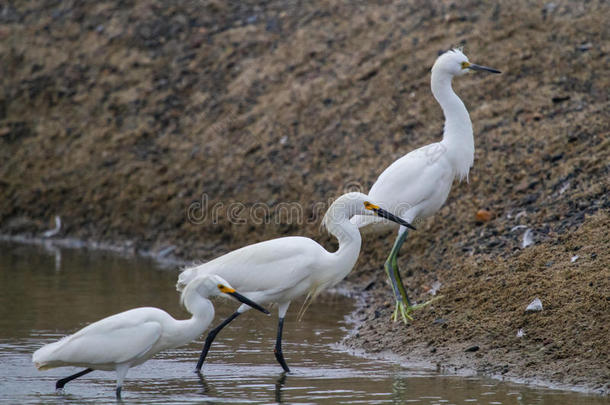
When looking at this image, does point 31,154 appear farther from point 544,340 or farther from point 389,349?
point 544,340

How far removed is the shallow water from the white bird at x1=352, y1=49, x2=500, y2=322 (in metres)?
1.28

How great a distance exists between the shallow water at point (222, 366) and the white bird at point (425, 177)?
1276mm

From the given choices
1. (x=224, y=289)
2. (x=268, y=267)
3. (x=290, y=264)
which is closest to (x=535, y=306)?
(x=290, y=264)

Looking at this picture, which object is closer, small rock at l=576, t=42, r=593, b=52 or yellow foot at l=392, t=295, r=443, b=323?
yellow foot at l=392, t=295, r=443, b=323

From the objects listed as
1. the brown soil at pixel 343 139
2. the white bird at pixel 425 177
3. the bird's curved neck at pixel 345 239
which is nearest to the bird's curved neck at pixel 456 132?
the white bird at pixel 425 177

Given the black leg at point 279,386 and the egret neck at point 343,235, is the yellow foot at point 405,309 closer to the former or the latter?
the egret neck at point 343,235

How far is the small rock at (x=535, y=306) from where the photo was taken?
8.44 m

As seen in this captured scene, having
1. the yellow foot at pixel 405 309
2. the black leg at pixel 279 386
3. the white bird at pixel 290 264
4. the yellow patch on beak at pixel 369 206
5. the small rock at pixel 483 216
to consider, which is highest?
the yellow patch on beak at pixel 369 206

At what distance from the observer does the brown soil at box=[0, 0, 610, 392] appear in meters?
9.13

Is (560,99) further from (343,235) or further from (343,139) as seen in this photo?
(343,235)

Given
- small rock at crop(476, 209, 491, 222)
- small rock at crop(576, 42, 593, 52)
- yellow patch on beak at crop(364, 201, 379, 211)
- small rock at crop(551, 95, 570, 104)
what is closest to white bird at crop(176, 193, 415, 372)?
yellow patch on beak at crop(364, 201, 379, 211)

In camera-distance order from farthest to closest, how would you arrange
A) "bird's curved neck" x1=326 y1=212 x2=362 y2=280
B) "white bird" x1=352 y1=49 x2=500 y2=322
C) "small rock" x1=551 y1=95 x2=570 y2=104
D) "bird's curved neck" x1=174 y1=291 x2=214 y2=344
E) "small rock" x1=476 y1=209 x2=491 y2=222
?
"small rock" x1=551 y1=95 x2=570 y2=104 < "small rock" x1=476 y1=209 x2=491 y2=222 < "white bird" x1=352 y1=49 x2=500 y2=322 < "bird's curved neck" x1=326 y1=212 x2=362 y2=280 < "bird's curved neck" x1=174 y1=291 x2=214 y2=344

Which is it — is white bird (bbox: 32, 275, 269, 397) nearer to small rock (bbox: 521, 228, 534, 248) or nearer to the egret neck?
the egret neck

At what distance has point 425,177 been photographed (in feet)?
33.1
